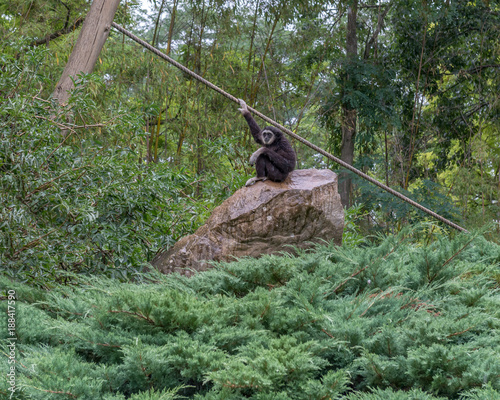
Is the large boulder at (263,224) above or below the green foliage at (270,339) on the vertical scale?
above

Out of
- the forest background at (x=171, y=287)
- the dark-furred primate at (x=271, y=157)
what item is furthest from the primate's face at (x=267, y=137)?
the forest background at (x=171, y=287)

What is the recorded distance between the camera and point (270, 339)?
2270 mm

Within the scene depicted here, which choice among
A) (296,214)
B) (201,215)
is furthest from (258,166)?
(201,215)

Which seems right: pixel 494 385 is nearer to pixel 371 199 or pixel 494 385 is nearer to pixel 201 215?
pixel 201 215

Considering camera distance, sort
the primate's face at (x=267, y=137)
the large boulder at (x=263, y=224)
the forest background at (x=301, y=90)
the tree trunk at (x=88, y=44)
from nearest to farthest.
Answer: the large boulder at (x=263, y=224), the tree trunk at (x=88, y=44), the primate's face at (x=267, y=137), the forest background at (x=301, y=90)

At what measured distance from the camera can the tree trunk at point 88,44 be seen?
4574mm

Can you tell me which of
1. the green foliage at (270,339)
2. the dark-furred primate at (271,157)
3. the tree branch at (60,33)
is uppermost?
the tree branch at (60,33)

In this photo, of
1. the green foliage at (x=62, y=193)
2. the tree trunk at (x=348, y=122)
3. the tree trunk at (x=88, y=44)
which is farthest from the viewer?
the tree trunk at (x=348, y=122)

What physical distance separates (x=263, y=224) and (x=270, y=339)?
6.58 ft

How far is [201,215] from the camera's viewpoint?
529 cm

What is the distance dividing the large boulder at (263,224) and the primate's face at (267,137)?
1.81 feet

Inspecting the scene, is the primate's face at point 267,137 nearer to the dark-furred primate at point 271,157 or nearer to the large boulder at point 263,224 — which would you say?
the dark-furred primate at point 271,157

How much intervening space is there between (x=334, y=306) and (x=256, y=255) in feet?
5.31

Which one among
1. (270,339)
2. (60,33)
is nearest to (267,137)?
(270,339)
